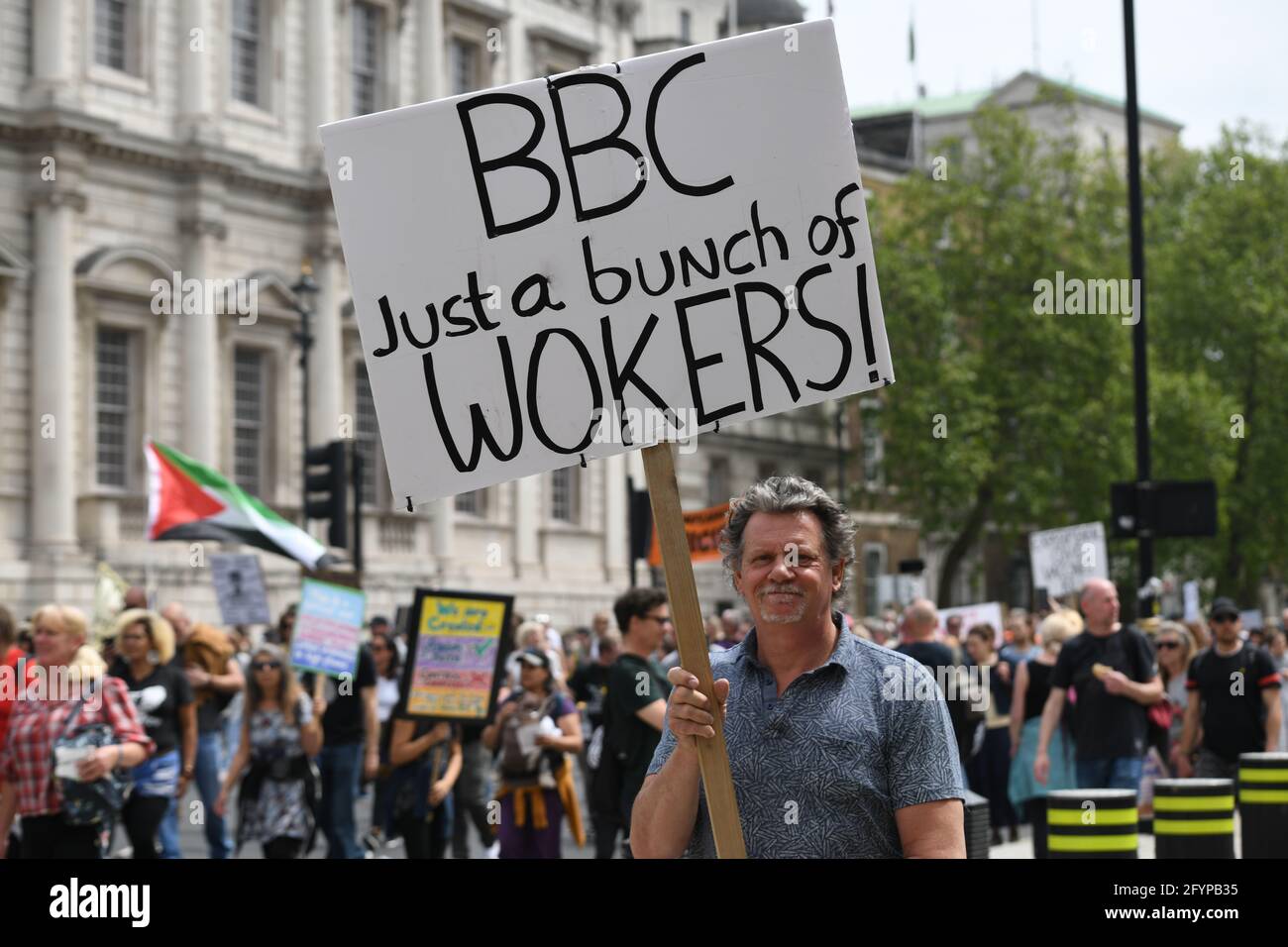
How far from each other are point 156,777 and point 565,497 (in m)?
34.5

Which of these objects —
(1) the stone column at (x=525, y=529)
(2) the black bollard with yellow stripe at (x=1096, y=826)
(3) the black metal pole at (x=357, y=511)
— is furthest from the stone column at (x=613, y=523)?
(2) the black bollard with yellow stripe at (x=1096, y=826)

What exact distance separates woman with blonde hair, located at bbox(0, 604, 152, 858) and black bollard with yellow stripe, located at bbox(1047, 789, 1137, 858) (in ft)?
14.0

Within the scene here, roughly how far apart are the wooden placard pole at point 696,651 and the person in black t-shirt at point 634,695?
590 centimetres

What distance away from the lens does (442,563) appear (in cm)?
4094

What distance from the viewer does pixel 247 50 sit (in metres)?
38.4

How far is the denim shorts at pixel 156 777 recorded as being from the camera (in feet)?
38.9

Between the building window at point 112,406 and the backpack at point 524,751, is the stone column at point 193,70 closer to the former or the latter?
the building window at point 112,406

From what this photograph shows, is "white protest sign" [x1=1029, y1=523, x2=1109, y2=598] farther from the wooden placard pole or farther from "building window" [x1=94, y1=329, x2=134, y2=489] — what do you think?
the wooden placard pole

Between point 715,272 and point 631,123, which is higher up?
point 631,123

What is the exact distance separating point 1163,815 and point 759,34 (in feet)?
24.4

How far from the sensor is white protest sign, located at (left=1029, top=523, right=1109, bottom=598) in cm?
2602

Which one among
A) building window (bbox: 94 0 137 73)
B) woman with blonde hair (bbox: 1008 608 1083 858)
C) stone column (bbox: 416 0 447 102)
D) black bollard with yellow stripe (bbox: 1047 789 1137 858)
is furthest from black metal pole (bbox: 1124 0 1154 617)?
stone column (bbox: 416 0 447 102)

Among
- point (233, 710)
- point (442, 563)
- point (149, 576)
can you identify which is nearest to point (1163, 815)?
point (233, 710)
